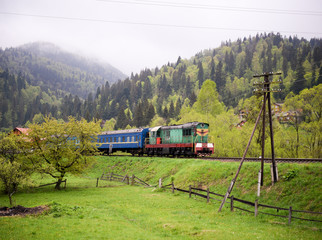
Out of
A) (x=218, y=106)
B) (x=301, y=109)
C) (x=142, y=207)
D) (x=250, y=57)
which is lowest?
(x=142, y=207)

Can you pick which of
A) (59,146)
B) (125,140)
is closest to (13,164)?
(59,146)

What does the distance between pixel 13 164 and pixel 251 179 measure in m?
20.0

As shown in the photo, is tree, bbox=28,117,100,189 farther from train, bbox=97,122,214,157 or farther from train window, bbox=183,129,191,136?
train window, bbox=183,129,191,136

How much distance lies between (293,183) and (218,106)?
51766 millimetres

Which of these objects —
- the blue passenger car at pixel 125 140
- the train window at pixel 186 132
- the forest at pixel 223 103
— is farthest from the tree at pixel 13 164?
the forest at pixel 223 103

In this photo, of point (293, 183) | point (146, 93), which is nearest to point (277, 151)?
point (293, 183)

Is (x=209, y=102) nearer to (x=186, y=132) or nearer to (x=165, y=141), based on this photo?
(x=165, y=141)

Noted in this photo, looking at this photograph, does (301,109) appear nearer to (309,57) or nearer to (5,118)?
(309,57)

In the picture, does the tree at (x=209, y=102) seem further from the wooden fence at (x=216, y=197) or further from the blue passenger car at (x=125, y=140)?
the wooden fence at (x=216, y=197)

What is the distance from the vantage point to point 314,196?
15.6 m

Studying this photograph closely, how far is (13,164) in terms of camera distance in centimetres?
2145

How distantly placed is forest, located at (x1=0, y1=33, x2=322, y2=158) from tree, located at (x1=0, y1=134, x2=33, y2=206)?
2280cm

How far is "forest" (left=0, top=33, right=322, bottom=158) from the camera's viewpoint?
3647 cm

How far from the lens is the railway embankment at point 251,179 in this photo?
53.6 ft
